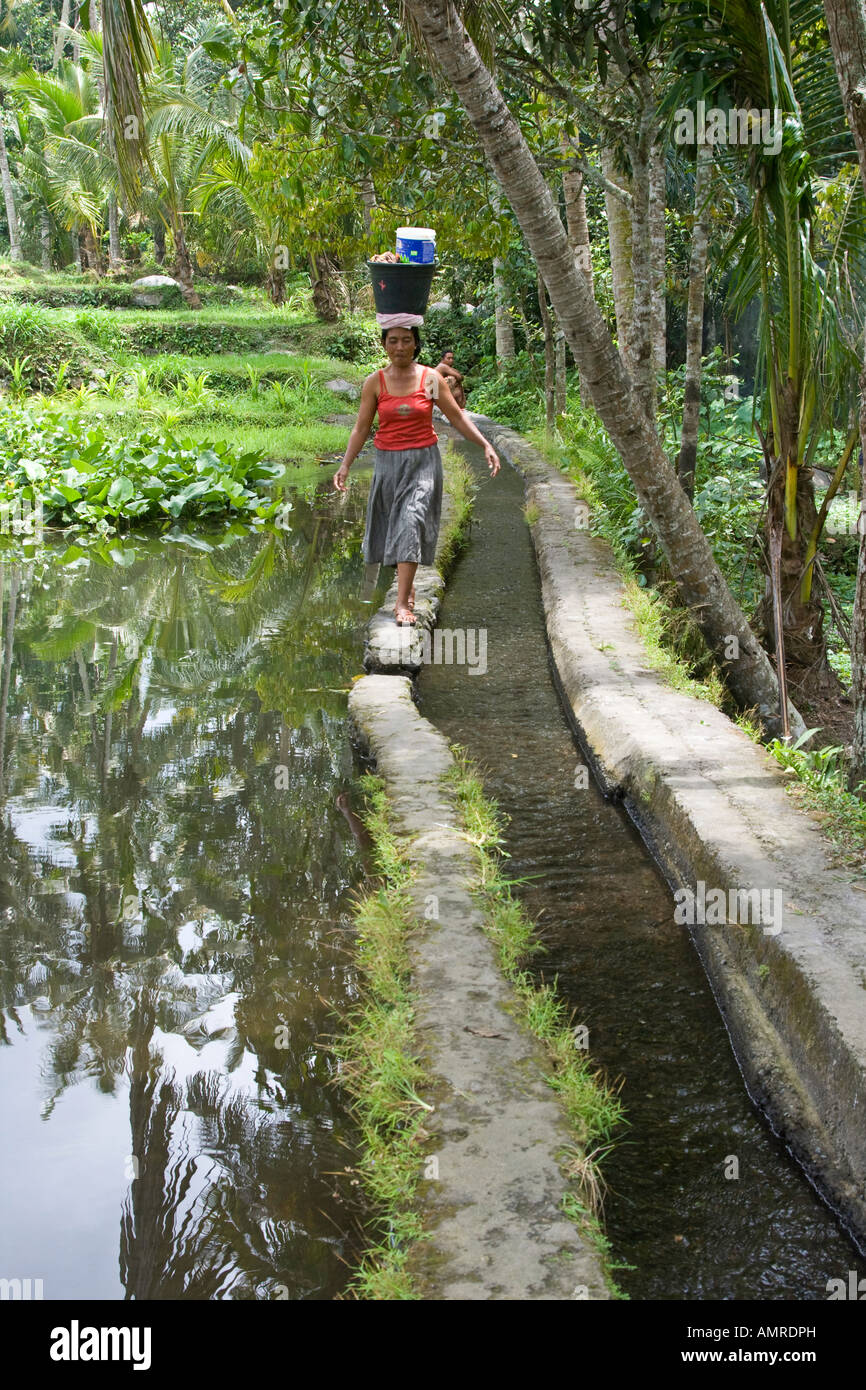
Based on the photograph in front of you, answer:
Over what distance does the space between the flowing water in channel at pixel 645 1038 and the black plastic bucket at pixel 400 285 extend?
6.79ft

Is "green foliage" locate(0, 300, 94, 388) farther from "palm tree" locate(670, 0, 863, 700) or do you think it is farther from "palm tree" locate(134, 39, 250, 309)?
"palm tree" locate(670, 0, 863, 700)

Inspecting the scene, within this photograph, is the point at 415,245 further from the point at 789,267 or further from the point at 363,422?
the point at 789,267

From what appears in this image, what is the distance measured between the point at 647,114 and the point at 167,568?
5.00m

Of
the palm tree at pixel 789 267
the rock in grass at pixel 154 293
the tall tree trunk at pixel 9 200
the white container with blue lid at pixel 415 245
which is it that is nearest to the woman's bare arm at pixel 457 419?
the white container with blue lid at pixel 415 245

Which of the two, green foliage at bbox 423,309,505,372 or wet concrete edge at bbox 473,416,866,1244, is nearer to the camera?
wet concrete edge at bbox 473,416,866,1244

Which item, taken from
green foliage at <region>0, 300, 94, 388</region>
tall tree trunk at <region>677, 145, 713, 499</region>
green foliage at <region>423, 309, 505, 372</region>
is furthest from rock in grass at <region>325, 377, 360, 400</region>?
tall tree trunk at <region>677, 145, 713, 499</region>

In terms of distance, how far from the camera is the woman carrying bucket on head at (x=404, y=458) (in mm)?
6660

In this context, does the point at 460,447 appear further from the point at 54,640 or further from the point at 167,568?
the point at 54,640

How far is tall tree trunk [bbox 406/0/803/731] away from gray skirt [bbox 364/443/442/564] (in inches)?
42.9

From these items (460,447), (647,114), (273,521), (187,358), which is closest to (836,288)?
(647,114)

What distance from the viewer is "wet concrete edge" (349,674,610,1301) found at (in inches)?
93.3

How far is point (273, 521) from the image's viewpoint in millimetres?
11625

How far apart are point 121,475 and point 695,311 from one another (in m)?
5.81

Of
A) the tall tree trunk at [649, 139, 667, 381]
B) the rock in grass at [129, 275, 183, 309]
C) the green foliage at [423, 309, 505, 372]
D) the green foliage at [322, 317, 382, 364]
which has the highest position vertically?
the rock in grass at [129, 275, 183, 309]
